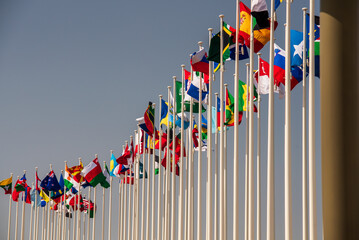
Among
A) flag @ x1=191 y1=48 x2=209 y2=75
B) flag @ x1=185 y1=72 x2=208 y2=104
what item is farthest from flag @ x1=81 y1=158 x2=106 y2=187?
flag @ x1=191 y1=48 x2=209 y2=75

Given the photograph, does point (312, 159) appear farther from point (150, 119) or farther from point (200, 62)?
point (150, 119)

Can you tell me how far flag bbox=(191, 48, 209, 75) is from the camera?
75.4ft

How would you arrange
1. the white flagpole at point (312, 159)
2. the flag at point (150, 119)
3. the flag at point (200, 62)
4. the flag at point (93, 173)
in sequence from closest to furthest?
1. the white flagpole at point (312, 159)
2. the flag at point (200, 62)
3. the flag at point (150, 119)
4. the flag at point (93, 173)

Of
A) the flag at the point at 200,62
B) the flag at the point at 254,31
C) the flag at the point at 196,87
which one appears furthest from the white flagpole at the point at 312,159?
the flag at the point at 196,87

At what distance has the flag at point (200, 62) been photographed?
2297cm

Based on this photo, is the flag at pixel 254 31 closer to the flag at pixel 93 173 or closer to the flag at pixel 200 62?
the flag at pixel 200 62

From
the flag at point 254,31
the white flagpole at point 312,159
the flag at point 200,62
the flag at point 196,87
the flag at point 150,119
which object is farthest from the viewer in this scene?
the flag at point 150,119

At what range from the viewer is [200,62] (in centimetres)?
2320

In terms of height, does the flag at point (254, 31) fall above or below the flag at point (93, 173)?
above

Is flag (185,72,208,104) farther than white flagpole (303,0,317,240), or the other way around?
flag (185,72,208,104)

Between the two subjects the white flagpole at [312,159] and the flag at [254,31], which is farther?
the flag at [254,31]

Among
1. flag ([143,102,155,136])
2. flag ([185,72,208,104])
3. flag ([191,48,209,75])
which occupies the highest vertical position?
flag ([191,48,209,75])

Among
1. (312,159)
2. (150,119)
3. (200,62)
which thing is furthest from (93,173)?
(312,159)

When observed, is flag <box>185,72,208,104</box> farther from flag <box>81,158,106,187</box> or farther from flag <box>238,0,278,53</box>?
flag <box>81,158,106,187</box>
